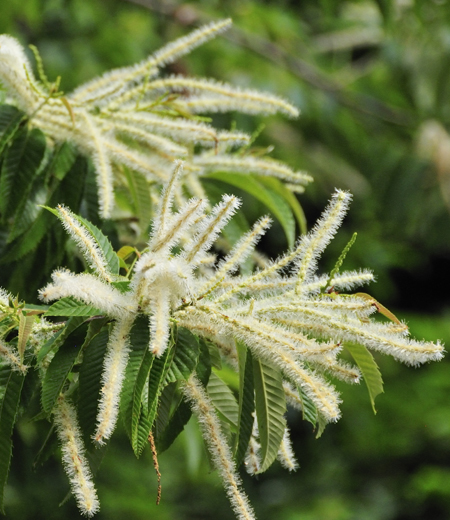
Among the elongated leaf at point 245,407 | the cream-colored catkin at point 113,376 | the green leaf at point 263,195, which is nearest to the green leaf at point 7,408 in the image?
the cream-colored catkin at point 113,376


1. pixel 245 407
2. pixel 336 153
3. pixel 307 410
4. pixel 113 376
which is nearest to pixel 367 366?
pixel 307 410

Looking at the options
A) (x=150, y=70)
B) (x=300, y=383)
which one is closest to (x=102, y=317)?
(x=300, y=383)

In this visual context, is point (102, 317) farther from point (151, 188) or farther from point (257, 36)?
point (257, 36)

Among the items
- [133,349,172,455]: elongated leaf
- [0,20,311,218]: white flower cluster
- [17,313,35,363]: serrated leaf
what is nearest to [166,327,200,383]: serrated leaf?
[133,349,172,455]: elongated leaf

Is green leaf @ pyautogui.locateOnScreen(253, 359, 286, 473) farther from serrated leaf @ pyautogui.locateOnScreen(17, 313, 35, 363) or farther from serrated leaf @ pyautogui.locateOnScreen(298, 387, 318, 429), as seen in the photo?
serrated leaf @ pyautogui.locateOnScreen(17, 313, 35, 363)

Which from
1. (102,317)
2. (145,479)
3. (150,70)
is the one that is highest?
(150,70)

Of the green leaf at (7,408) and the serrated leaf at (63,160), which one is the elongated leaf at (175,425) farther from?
the serrated leaf at (63,160)
